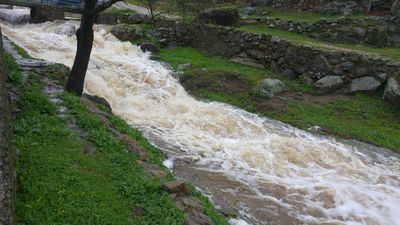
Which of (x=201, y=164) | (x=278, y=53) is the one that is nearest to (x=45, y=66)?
(x=201, y=164)

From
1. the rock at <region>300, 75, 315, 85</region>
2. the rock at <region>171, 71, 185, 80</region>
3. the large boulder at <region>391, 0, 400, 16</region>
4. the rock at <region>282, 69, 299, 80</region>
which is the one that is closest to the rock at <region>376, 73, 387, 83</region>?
the rock at <region>300, 75, 315, 85</region>

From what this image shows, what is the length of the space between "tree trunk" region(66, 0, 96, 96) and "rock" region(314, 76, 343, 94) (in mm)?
9695

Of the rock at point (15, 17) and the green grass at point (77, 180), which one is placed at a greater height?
the rock at point (15, 17)

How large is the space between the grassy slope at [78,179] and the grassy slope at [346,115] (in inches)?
295

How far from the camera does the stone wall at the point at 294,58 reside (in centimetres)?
1672

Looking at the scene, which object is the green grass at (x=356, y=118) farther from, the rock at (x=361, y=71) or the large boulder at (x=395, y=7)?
the large boulder at (x=395, y=7)

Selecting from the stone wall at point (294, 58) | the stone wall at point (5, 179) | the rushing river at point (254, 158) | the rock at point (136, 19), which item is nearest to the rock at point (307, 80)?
the stone wall at point (294, 58)

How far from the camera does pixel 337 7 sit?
24.9 meters

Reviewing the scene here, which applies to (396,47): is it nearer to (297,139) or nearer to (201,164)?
(297,139)

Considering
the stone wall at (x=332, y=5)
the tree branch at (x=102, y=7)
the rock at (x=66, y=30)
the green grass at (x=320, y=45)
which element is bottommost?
the rock at (x=66, y=30)

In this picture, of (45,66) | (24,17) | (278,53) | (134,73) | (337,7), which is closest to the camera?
(45,66)

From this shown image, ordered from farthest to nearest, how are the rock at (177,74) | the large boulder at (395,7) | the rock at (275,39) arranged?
the large boulder at (395,7) < the rock at (275,39) < the rock at (177,74)

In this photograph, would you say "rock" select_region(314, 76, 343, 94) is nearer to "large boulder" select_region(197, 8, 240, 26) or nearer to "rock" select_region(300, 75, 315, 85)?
"rock" select_region(300, 75, 315, 85)

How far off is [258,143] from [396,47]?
11.5 metres
